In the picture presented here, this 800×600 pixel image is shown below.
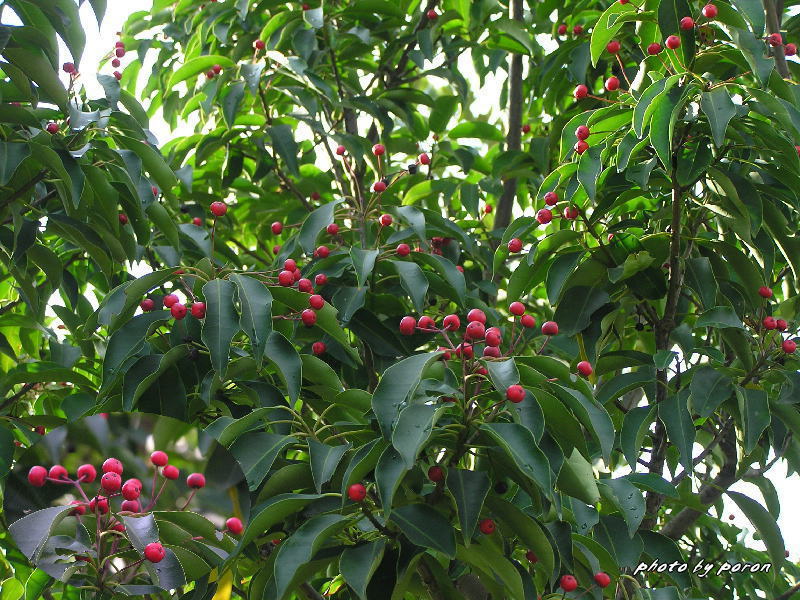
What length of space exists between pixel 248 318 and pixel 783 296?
2604 mm

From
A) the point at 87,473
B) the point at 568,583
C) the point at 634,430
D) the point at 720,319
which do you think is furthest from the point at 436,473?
the point at 720,319

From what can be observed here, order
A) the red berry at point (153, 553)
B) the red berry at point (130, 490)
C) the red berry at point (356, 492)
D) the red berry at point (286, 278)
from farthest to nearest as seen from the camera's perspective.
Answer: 1. the red berry at point (286, 278)
2. the red berry at point (356, 492)
3. the red berry at point (130, 490)
4. the red berry at point (153, 553)

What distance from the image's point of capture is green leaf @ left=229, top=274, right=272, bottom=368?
218cm

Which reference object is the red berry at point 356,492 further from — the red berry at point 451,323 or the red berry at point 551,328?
the red berry at point 551,328

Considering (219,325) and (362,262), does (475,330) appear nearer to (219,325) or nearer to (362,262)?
(219,325)

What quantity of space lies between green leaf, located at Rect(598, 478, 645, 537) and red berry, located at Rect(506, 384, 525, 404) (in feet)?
1.54

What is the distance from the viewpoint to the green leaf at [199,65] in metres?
3.64

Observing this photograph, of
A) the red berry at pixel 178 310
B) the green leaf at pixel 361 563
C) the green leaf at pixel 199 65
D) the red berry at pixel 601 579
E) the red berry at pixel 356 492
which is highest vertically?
the green leaf at pixel 199 65

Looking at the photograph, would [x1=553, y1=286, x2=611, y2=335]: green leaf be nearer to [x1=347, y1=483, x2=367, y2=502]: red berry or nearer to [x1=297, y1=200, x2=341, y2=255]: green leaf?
[x1=297, y1=200, x2=341, y2=255]: green leaf

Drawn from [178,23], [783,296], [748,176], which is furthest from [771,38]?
[178,23]

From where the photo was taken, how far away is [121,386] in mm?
2459

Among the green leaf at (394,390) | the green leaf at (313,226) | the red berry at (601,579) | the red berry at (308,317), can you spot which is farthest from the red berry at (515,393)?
A: the green leaf at (313,226)

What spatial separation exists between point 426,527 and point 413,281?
884 mm

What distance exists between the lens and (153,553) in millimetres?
1655
